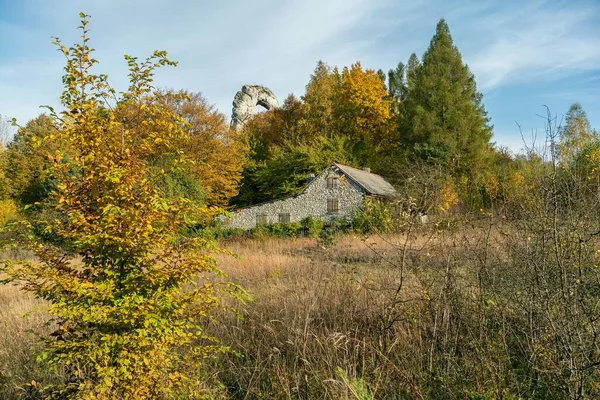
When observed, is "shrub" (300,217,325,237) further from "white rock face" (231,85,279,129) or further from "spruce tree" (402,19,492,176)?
"white rock face" (231,85,279,129)

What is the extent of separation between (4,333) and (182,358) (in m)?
3.59

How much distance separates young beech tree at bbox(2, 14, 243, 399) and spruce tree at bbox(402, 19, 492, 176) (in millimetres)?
31065

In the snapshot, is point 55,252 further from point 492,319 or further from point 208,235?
point 492,319

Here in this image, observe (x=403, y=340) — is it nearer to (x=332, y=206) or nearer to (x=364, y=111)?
(x=332, y=206)

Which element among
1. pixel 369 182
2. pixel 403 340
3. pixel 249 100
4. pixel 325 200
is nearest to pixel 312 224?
pixel 325 200

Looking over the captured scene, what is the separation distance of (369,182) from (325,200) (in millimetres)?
3644

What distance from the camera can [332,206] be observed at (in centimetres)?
3262

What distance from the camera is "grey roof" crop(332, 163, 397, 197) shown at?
29.8 meters

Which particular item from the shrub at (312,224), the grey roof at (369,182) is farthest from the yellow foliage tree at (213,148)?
the grey roof at (369,182)

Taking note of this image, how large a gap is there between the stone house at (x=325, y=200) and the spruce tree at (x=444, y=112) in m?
4.58

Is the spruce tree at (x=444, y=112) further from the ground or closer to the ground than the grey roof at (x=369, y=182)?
further from the ground

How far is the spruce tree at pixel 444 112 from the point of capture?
1323 inches

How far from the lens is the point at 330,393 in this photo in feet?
12.1

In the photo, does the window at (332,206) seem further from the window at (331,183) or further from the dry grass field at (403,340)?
the dry grass field at (403,340)
